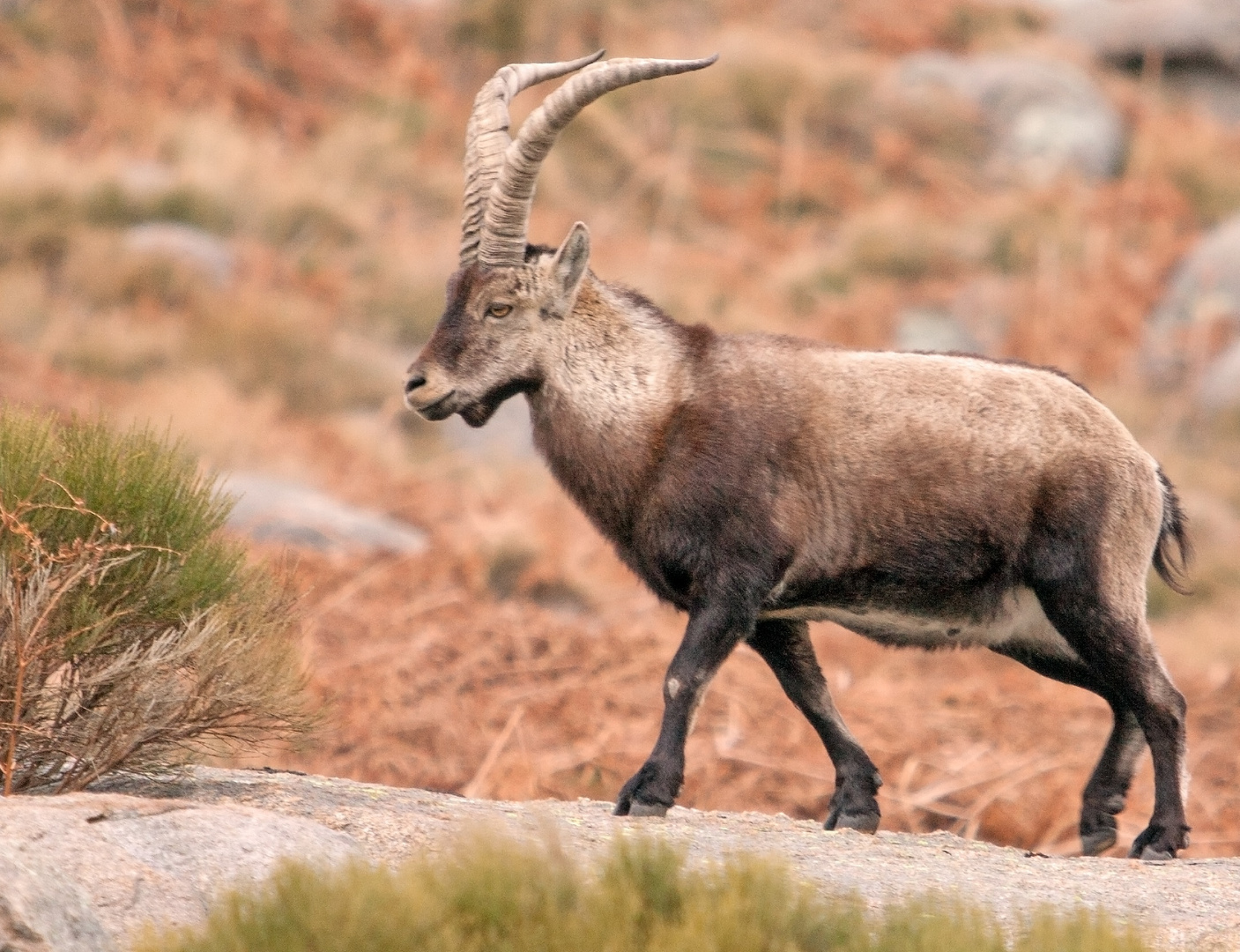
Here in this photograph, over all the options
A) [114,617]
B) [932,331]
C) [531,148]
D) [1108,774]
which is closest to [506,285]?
[531,148]

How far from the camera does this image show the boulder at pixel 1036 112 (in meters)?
29.9

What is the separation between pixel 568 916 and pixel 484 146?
12.7ft

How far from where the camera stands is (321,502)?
14359 millimetres

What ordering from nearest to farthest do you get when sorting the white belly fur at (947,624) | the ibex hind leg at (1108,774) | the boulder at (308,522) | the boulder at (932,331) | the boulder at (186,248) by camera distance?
1. the white belly fur at (947,624)
2. the ibex hind leg at (1108,774)
3. the boulder at (308,522)
4. the boulder at (186,248)
5. the boulder at (932,331)

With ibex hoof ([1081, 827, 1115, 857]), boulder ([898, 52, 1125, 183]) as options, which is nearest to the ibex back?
ibex hoof ([1081, 827, 1115, 857])

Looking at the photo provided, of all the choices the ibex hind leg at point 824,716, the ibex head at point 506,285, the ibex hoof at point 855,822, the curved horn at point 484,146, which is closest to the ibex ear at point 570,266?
the ibex head at point 506,285

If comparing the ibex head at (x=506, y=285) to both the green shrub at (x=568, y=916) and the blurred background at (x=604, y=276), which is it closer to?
the blurred background at (x=604, y=276)

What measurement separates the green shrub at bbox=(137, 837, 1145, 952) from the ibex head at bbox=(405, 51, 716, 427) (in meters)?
2.78

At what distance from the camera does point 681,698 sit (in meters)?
6.43

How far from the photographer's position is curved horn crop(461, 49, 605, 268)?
23.1 ft

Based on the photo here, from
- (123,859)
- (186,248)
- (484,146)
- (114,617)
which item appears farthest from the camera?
(186,248)

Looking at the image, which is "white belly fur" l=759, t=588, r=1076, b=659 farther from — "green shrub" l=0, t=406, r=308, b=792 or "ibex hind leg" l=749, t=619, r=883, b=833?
"green shrub" l=0, t=406, r=308, b=792

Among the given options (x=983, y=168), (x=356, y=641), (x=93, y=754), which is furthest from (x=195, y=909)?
(x=983, y=168)

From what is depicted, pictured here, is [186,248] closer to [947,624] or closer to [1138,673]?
[947,624]
